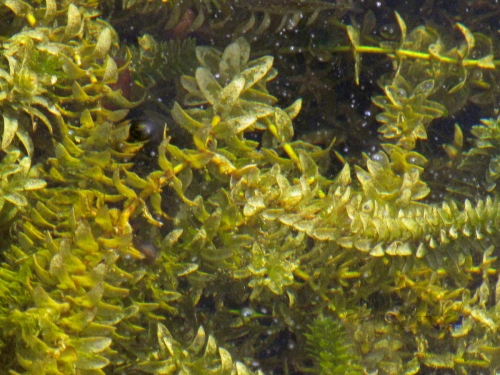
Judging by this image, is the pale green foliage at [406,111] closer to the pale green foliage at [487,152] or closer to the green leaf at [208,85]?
the pale green foliage at [487,152]

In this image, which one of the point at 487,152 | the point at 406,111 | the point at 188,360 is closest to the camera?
the point at 188,360

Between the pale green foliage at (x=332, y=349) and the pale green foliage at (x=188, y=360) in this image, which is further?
the pale green foliage at (x=332, y=349)

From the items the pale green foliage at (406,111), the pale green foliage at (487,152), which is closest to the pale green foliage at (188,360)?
the pale green foliage at (406,111)

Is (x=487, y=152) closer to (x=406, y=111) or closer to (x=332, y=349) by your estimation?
(x=406, y=111)

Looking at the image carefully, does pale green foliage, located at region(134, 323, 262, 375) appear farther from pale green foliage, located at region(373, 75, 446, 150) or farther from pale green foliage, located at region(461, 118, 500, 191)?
pale green foliage, located at region(461, 118, 500, 191)

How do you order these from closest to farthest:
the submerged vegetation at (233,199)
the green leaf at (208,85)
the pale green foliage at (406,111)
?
the submerged vegetation at (233,199)
the green leaf at (208,85)
the pale green foliage at (406,111)

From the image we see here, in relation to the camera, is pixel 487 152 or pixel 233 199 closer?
pixel 233 199

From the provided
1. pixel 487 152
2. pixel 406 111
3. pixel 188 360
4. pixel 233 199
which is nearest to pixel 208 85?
pixel 233 199

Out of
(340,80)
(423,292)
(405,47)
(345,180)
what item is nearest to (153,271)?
(345,180)

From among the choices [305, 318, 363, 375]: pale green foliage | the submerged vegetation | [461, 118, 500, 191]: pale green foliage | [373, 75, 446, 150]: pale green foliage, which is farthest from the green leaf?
[461, 118, 500, 191]: pale green foliage
